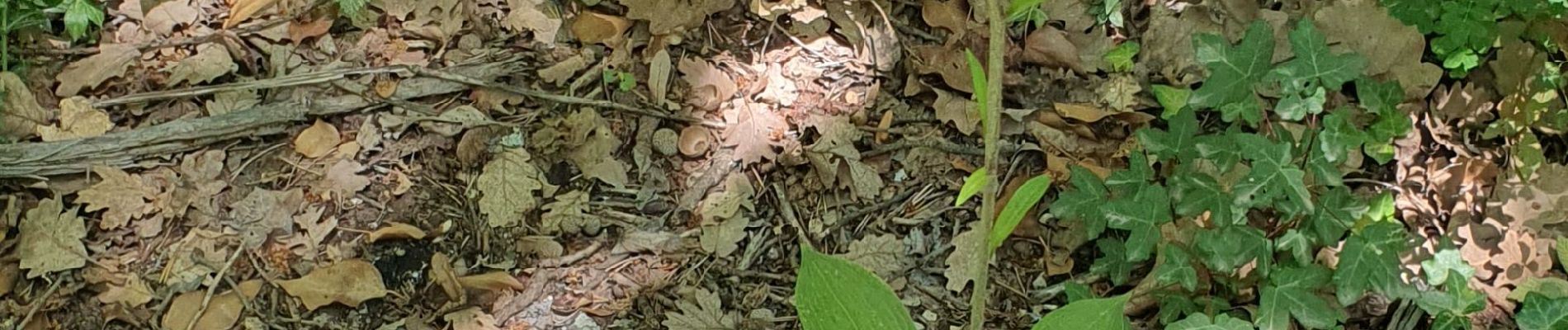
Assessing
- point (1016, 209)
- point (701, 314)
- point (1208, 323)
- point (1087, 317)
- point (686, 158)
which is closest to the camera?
point (1087, 317)

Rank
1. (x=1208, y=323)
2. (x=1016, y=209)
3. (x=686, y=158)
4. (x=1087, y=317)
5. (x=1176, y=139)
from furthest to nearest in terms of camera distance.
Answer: (x=686, y=158)
(x=1176, y=139)
(x=1208, y=323)
(x=1016, y=209)
(x=1087, y=317)

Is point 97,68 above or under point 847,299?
under

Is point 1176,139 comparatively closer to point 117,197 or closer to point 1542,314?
point 1542,314

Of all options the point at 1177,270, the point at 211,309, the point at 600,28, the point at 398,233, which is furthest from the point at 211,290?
the point at 1177,270

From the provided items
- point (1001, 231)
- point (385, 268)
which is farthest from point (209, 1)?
point (1001, 231)

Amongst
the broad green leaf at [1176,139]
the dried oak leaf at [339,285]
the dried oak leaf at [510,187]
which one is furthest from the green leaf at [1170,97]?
the dried oak leaf at [339,285]
